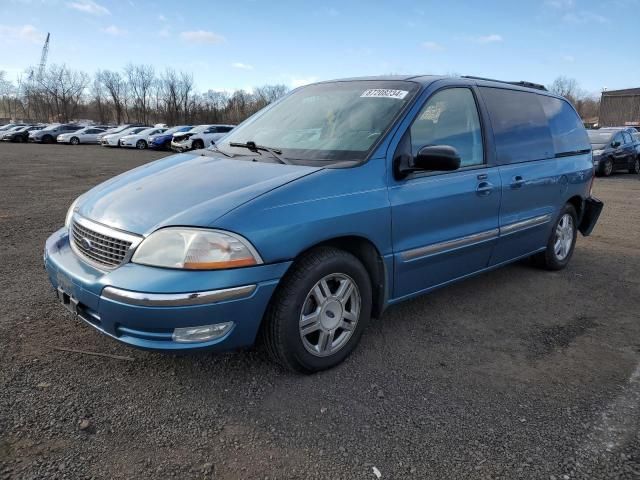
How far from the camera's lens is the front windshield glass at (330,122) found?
317cm

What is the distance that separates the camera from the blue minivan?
96.1 inches

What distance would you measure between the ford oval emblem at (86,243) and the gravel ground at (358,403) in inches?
28.4

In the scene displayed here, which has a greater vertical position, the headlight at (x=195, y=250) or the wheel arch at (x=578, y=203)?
the headlight at (x=195, y=250)

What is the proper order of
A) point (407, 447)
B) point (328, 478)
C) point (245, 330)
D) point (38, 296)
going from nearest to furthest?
point (328, 478)
point (407, 447)
point (245, 330)
point (38, 296)

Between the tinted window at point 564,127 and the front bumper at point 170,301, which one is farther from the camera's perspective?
the tinted window at point 564,127

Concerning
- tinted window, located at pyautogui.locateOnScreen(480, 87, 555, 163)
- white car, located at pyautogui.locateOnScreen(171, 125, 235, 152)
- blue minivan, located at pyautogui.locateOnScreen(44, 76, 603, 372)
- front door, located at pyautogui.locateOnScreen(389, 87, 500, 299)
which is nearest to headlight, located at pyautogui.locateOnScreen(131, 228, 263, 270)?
blue minivan, located at pyautogui.locateOnScreen(44, 76, 603, 372)

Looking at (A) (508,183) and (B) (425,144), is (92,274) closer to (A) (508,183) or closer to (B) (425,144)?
(B) (425,144)

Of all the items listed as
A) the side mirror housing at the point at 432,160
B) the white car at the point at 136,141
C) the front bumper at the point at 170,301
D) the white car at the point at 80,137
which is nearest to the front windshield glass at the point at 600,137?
the side mirror housing at the point at 432,160

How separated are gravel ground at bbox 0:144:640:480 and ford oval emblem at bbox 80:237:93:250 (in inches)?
28.4

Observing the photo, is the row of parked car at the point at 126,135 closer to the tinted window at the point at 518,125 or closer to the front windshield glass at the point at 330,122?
the front windshield glass at the point at 330,122

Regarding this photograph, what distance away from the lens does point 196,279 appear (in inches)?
93.6

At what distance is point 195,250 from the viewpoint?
2.41 meters

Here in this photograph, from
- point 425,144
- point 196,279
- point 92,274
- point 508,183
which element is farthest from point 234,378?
point 508,183

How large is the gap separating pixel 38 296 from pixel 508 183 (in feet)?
12.7
